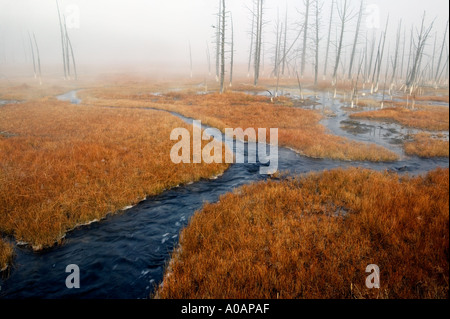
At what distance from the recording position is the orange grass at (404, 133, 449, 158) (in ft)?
38.1

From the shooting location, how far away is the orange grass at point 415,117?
647 inches

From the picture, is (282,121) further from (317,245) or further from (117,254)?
(117,254)

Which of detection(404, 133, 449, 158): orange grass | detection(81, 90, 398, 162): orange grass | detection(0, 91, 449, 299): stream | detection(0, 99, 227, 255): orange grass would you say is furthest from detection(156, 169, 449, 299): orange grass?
detection(404, 133, 449, 158): orange grass

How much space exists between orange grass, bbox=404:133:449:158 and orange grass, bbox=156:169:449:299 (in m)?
4.88

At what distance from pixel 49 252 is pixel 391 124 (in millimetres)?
22761

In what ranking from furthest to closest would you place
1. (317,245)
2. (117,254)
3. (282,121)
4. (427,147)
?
(282,121) < (427,147) < (117,254) < (317,245)

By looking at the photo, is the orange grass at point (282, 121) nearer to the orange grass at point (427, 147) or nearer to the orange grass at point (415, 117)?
the orange grass at point (427, 147)

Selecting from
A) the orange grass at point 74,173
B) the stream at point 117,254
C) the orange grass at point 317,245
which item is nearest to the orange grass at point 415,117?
the orange grass at point 317,245

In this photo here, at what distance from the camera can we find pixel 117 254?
541 cm

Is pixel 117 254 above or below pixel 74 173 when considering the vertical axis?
below

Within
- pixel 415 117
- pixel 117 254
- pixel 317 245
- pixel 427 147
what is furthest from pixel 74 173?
pixel 415 117

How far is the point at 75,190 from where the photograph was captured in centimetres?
765

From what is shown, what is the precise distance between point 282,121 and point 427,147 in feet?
32.3
